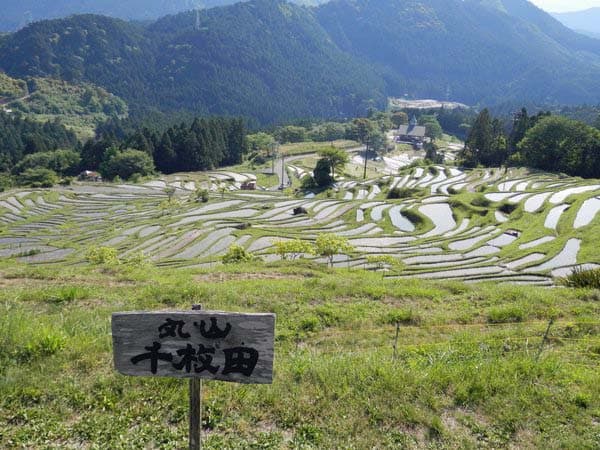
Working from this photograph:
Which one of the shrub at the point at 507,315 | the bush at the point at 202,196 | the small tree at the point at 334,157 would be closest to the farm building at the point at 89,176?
the bush at the point at 202,196

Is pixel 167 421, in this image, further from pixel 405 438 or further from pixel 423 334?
pixel 423 334

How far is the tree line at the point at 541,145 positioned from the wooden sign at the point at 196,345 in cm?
7668

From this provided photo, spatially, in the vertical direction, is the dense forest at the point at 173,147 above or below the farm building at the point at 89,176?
above

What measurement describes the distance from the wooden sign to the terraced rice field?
2161cm

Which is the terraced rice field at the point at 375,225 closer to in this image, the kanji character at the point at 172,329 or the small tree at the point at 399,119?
the kanji character at the point at 172,329

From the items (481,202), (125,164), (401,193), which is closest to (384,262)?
(481,202)

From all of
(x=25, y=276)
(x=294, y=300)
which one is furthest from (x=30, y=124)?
(x=294, y=300)

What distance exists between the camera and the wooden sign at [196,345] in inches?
158

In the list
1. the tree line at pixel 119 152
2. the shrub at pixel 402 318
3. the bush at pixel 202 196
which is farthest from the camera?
the tree line at pixel 119 152

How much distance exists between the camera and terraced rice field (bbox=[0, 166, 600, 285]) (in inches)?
1235

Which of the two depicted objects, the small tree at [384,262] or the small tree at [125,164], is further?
the small tree at [125,164]

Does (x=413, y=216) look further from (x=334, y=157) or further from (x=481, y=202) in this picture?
(x=334, y=157)

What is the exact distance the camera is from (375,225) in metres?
45.2

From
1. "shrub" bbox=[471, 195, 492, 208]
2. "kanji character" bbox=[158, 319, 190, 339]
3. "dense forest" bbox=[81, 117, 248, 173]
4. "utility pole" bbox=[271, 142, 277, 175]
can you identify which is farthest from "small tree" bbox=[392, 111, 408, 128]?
"kanji character" bbox=[158, 319, 190, 339]
